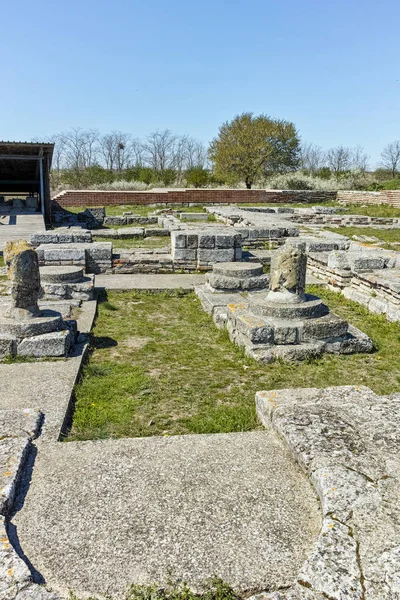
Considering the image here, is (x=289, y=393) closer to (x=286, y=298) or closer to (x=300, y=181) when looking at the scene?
(x=286, y=298)

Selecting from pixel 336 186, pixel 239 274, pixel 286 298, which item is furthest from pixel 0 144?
pixel 336 186

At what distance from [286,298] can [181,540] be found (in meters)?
3.70

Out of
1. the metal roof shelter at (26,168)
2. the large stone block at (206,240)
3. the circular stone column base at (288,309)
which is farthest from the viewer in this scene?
the metal roof shelter at (26,168)

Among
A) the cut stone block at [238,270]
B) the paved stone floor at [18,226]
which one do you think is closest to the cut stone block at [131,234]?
the paved stone floor at [18,226]

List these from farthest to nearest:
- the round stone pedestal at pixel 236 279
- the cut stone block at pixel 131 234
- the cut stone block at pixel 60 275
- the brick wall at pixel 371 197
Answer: the brick wall at pixel 371 197
the cut stone block at pixel 131 234
the round stone pedestal at pixel 236 279
the cut stone block at pixel 60 275

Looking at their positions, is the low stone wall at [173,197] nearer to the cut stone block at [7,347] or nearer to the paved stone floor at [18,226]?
the paved stone floor at [18,226]

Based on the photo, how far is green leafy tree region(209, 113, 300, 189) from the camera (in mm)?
35594

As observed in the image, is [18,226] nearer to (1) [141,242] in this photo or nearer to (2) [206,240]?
(1) [141,242]

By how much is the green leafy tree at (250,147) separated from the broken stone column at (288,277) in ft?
102

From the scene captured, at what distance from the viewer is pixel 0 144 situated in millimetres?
15117

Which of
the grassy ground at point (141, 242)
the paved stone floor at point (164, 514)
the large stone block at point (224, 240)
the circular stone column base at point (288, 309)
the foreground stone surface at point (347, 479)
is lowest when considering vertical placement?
the paved stone floor at point (164, 514)

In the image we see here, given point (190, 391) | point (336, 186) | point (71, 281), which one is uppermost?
point (336, 186)

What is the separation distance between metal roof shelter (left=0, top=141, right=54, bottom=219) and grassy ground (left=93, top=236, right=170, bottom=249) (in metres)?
4.20

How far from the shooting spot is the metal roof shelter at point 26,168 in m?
15.8
